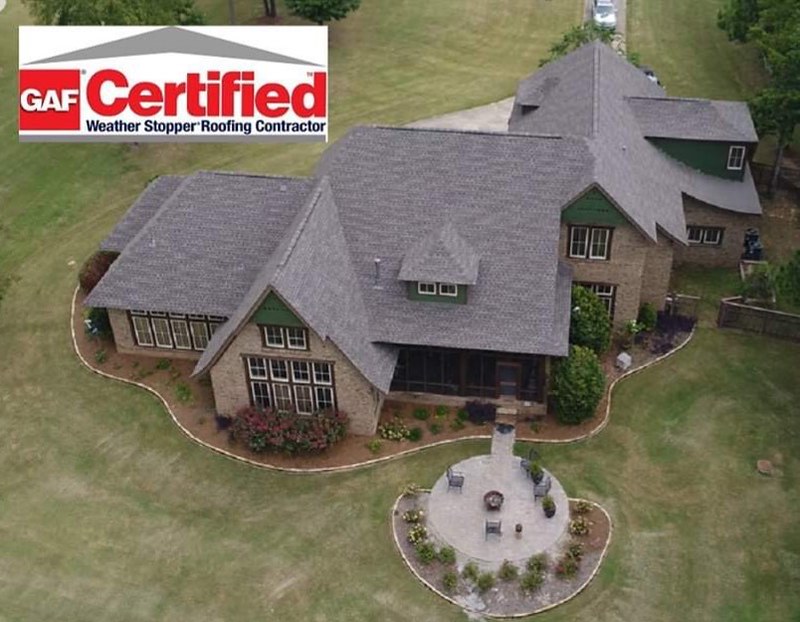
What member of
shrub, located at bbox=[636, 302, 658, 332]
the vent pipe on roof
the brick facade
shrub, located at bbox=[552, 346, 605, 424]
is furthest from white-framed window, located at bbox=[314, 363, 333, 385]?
the brick facade

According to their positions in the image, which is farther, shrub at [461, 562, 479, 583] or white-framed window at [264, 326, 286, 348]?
white-framed window at [264, 326, 286, 348]

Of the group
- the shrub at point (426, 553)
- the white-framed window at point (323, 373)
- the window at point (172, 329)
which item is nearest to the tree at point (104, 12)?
the window at point (172, 329)

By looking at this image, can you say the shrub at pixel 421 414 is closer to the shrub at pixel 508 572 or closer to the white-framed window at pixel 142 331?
the shrub at pixel 508 572

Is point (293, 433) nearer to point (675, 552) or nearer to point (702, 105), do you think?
point (675, 552)

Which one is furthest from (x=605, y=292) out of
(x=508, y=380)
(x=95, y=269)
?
(x=95, y=269)

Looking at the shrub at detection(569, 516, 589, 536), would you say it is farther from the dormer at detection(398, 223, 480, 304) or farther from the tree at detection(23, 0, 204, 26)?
the tree at detection(23, 0, 204, 26)

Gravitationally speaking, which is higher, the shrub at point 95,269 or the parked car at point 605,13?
the parked car at point 605,13
